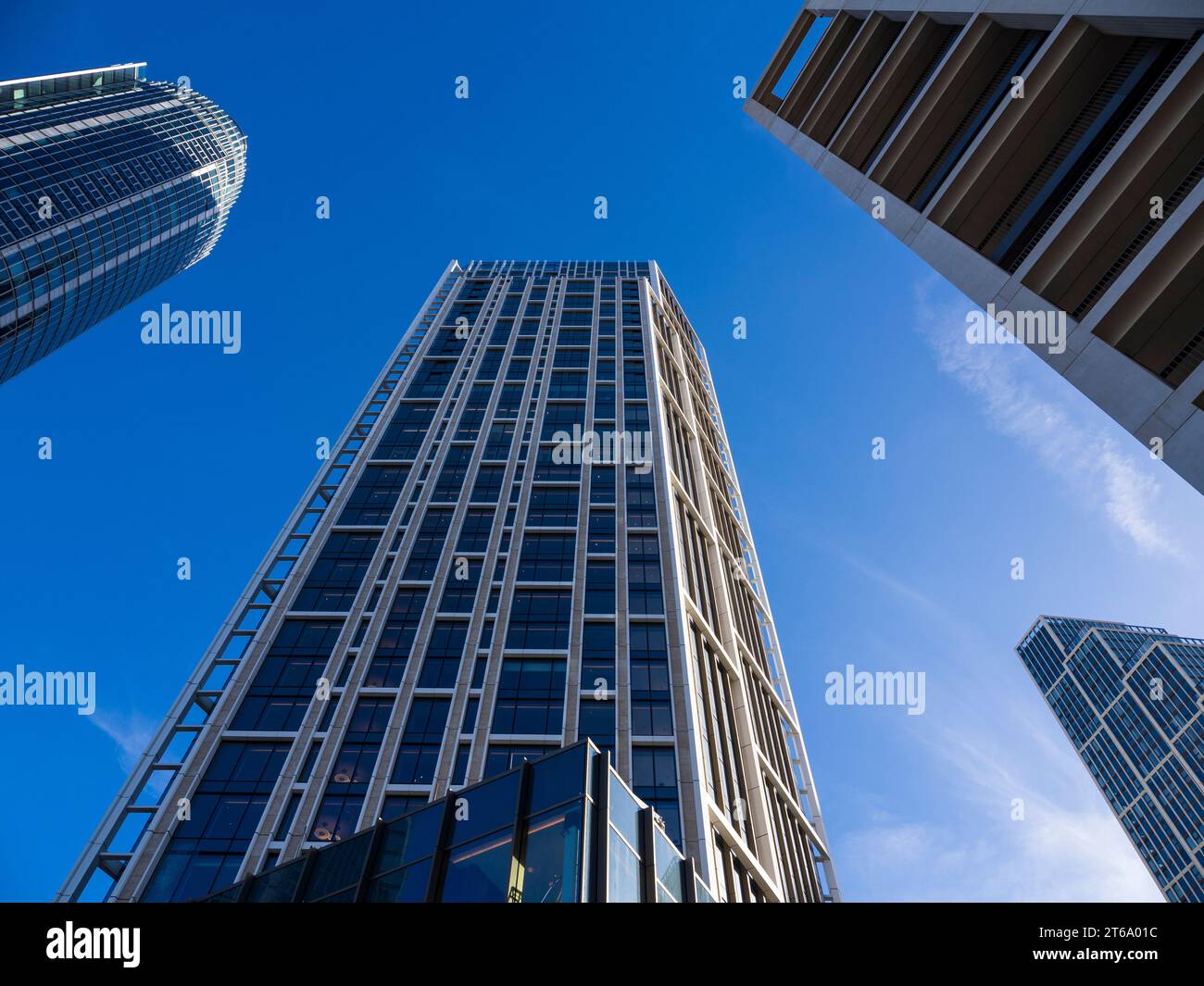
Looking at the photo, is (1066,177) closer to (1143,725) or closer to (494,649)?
(494,649)

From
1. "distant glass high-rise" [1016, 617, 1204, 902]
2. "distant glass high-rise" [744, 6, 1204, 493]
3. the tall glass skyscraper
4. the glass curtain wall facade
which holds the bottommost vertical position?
"distant glass high-rise" [1016, 617, 1204, 902]

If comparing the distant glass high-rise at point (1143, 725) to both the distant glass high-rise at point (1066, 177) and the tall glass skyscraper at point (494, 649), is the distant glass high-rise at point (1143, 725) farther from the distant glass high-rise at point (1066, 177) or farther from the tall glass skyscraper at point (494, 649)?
the distant glass high-rise at point (1066, 177)

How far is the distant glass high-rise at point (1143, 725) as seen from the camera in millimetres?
108688

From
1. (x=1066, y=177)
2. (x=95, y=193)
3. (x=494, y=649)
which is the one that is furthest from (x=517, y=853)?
(x=95, y=193)

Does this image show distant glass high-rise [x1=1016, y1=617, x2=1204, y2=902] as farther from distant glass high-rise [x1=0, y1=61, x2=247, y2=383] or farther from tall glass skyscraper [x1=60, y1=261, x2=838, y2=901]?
distant glass high-rise [x1=0, y1=61, x2=247, y2=383]

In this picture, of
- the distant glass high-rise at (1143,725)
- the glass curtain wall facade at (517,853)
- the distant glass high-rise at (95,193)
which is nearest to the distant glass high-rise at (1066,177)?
the glass curtain wall facade at (517,853)

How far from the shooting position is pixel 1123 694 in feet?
410

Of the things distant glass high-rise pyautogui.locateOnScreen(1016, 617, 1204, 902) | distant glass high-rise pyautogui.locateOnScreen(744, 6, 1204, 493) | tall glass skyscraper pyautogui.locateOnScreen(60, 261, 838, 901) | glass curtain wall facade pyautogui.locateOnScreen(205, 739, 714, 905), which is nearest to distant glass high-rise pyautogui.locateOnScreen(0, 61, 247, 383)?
tall glass skyscraper pyautogui.locateOnScreen(60, 261, 838, 901)

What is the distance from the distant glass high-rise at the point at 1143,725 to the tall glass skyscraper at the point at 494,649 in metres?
88.3

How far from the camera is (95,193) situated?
126062 mm

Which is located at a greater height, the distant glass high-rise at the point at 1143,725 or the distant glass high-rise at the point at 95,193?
the distant glass high-rise at the point at 95,193

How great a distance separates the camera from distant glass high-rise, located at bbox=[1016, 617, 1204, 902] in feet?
357

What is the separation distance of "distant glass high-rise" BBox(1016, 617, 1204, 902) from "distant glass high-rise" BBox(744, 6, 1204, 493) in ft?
388
